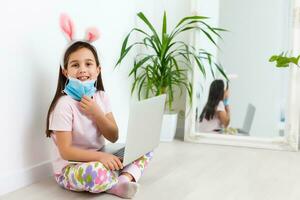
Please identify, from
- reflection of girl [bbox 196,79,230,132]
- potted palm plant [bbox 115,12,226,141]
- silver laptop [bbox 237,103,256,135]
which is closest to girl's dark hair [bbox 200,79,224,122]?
reflection of girl [bbox 196,79,230,132]

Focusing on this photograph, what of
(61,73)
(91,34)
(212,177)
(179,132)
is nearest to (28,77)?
(61,73)

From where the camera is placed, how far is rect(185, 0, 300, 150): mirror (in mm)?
2746

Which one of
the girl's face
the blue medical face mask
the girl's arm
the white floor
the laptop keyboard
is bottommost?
the white floor

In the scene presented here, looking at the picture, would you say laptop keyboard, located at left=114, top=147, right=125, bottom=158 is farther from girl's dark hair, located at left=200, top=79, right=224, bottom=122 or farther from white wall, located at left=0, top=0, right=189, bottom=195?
girl's dark hair, located at left=200, top=79, right=224, bottom=122

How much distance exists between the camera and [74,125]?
1.88 m

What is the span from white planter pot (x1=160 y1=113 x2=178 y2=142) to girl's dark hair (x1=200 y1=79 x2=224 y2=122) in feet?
0.73

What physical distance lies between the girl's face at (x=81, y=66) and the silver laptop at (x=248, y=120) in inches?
51.1

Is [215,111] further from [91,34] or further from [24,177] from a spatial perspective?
[24,177]

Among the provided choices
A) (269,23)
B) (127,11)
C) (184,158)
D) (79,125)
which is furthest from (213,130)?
(79,125)

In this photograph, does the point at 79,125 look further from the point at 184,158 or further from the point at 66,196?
the point at 184,158

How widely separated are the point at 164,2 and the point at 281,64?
1.00m

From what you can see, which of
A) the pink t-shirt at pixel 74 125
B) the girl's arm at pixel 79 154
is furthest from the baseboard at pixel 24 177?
the girl's arm at pixel 79 154

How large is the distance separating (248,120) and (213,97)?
0.28 meters

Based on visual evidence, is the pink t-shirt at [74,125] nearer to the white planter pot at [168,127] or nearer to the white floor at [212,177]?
the white floor at [212,177]
